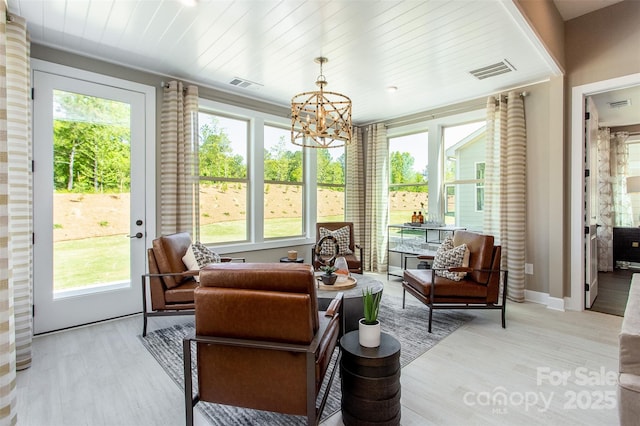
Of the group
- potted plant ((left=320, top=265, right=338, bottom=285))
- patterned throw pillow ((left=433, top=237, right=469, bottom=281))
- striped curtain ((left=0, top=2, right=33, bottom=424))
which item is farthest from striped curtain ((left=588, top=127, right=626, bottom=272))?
striped curtain ((left=0, top=2, right=33, bottom=424))

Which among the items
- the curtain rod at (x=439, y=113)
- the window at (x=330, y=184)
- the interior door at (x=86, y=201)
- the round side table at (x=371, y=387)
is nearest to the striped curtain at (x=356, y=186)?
the window at (x=330, y=184)

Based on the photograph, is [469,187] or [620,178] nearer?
[469,187]

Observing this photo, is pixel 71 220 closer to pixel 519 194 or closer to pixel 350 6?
pixel 350 6

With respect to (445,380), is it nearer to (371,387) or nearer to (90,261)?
(371,387)

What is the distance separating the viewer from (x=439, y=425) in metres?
1.76

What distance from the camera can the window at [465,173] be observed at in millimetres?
4664

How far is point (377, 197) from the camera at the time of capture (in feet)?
18.5

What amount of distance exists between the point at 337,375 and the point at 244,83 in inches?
137

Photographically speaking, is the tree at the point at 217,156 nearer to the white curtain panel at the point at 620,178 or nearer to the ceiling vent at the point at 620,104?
the ceiling vent at the point at 620,104

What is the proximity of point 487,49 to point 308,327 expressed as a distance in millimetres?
3154

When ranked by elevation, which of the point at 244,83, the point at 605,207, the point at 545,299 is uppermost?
the point at 244,83

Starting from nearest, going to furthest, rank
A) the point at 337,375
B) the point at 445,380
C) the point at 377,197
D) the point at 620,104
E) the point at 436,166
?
the point at 445,380
the point at 337,375
the point at 620,104
the point at 436,166
the point at 377,197

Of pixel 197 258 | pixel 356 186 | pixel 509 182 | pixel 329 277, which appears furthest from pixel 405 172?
pixel 197 258

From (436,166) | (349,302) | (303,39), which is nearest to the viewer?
(349,302)
